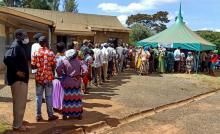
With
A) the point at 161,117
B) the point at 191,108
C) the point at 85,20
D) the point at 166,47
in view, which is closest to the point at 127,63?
the point at 166,47

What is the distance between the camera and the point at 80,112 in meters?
9.98

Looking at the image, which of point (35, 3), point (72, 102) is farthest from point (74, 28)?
point (35, 3)

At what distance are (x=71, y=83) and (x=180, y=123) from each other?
2905mm

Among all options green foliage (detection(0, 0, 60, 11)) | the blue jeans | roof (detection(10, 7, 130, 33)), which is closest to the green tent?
roof (detection(10, 7, 130, 33))

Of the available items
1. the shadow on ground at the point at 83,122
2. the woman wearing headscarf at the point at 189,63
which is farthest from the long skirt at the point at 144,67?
the shadow on ground at the point at 83,122

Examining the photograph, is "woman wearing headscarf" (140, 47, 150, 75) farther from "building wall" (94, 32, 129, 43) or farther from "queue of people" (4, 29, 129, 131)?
"queue of people" (4, 29, 129, 131)

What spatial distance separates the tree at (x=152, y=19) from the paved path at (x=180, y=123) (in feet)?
175

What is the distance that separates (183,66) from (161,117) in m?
15.6

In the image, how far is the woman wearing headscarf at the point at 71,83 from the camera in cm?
977

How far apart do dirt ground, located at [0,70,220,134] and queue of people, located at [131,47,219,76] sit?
3110 millimetres

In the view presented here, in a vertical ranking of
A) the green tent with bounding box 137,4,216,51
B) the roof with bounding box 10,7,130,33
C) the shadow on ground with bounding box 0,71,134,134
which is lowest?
the shadow on ground with bounding box 0,71,134,134

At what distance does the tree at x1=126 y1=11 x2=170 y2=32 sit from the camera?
217ft

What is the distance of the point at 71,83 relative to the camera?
32.0ft

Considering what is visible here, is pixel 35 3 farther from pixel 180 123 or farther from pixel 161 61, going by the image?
pixel 180 123
